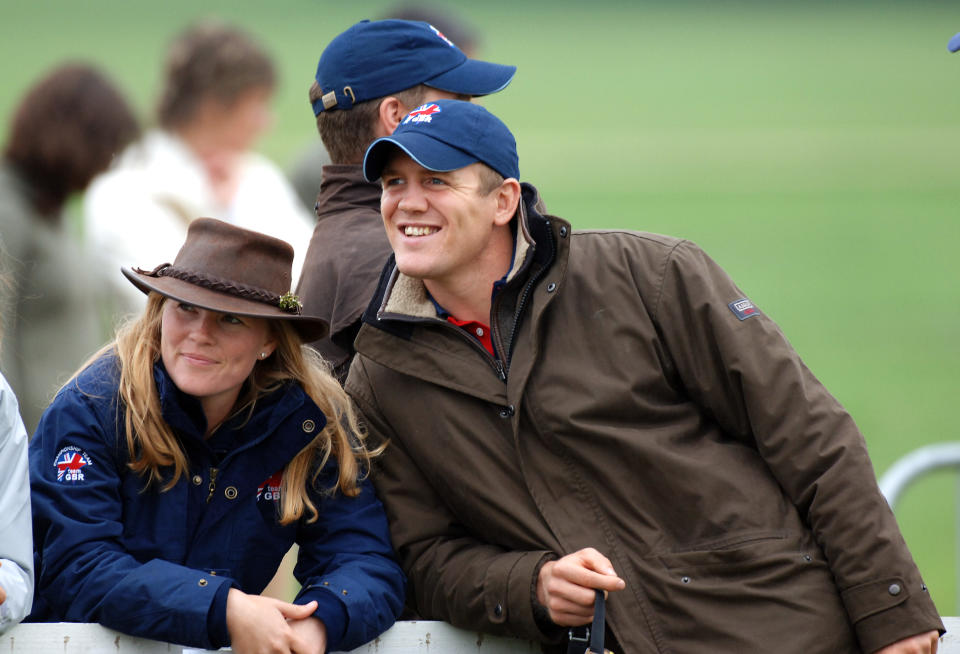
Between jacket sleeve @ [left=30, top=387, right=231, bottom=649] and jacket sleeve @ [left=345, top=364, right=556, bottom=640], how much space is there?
1.68 ft

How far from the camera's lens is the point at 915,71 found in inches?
1657

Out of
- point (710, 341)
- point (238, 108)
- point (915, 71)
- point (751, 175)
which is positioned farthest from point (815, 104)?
point (710, 341)

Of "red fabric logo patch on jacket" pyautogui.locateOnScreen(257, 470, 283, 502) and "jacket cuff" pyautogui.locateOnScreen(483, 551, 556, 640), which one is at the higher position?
"red fabric logo patch on jacket" pyautogui.locateOnScreen(257, 470, 283, 502)

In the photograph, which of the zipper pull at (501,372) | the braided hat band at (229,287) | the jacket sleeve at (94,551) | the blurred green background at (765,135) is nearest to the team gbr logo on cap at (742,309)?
the zipper pull at (501,372)

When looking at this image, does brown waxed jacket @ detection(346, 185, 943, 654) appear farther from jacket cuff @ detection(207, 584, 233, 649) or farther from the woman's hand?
jacket cuff @ detection(207, 584, 233, 649)

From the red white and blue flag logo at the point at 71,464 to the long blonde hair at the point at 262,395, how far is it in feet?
0.32

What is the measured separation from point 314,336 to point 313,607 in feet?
2.21

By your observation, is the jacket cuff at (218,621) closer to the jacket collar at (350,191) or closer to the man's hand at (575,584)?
the man's hand at (575,584)

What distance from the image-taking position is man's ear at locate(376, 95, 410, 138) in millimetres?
3795

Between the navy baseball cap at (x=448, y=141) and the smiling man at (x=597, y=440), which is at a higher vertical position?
the navy baseball cap at (x=448, y=141)

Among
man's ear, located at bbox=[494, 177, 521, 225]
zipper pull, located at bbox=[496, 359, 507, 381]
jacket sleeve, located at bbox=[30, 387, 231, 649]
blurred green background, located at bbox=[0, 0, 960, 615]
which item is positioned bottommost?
blurred green background, located at bbox=[0, 0, 960, 615]

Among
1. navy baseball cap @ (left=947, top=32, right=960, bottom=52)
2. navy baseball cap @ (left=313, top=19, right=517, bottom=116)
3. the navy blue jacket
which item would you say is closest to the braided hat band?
the navy blue jacket

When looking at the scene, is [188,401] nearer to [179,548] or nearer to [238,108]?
[179,548]

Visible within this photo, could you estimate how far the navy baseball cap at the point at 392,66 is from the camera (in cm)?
380
